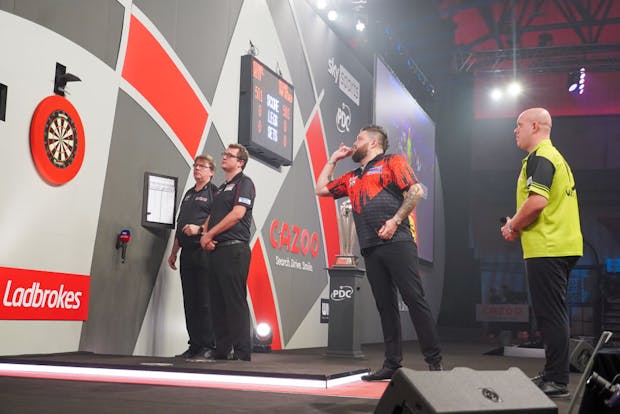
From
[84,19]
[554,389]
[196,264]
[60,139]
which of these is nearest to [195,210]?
[196,264]

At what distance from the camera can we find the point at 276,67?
24.3 feet

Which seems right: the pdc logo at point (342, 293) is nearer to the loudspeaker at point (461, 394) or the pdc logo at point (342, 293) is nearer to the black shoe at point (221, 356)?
the black shoe at point (221, 356)

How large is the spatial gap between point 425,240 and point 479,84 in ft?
14.0

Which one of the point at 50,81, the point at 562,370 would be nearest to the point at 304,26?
the point at 50,81

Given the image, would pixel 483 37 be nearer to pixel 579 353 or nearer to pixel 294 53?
pixel 294 53

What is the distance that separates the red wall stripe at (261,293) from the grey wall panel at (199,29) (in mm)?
1590

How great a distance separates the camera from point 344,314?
6355 mm

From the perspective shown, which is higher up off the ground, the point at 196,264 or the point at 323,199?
the point at 323,199

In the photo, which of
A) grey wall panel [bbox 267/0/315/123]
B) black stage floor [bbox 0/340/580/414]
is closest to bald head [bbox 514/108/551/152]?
black stage floor [bbox 0/340/580/414]

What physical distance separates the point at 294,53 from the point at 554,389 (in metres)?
5.51

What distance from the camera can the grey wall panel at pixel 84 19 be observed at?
427cm

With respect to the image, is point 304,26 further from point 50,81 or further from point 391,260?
point 391,260

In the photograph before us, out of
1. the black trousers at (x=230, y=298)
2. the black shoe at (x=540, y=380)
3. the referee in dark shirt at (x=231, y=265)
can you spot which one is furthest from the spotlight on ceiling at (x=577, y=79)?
the black shoe at (x=540, y=380)

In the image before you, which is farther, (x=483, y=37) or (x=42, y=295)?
(x=483, y=37)
